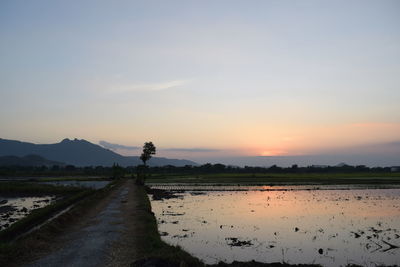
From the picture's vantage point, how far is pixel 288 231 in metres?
21.8

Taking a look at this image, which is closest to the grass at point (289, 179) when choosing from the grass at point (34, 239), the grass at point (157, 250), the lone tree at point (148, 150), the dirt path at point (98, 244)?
the lone tree at point (148, 150)

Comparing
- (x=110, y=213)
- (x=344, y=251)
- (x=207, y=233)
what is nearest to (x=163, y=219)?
(x=110, y=213)

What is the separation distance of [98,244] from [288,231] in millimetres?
11633

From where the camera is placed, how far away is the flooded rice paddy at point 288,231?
1609cm

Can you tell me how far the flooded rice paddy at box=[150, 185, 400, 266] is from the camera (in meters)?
16.1

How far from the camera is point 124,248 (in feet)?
50.2

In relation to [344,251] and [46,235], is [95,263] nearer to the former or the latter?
[46,235]

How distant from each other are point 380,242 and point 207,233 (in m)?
9.30

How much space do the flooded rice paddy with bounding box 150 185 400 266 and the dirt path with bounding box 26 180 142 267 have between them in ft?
8.51

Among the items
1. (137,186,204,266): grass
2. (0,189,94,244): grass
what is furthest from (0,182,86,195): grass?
(137,186,204,266): grass

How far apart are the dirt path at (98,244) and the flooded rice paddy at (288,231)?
2.59 metres

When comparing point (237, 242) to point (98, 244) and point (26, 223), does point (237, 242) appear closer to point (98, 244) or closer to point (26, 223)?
point (98, 244)

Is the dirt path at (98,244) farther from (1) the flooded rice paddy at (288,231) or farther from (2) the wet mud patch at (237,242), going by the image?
(2) the wet mud patch at (237,242)

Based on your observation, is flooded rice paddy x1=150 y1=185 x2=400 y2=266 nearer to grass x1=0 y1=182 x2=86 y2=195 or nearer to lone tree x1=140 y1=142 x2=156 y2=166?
grass x1=0 y1=182 x2=86 y2=195
